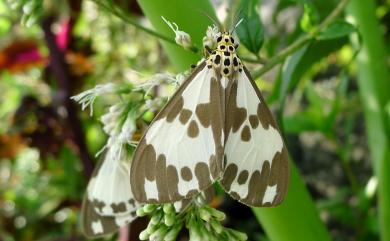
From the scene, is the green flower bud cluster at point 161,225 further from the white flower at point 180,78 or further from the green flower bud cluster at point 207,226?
the white flower at point 180,78

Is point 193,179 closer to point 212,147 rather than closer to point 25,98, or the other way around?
point 212,147

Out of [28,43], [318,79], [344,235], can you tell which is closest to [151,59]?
[28,43]

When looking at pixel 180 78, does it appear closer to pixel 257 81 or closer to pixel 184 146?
pixel 184 146

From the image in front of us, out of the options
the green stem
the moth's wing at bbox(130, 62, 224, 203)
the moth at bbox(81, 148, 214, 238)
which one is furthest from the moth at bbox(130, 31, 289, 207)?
the green stem

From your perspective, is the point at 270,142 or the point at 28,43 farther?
the point at 28,43

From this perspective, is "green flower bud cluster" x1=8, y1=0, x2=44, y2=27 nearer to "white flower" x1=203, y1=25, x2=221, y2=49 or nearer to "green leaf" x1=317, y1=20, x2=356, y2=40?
"white flower" x1=203, y1=25, x2=221, y2=49

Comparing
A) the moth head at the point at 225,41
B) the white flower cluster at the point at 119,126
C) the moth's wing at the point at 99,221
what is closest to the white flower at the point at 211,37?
the moth head at the point at 225,41
